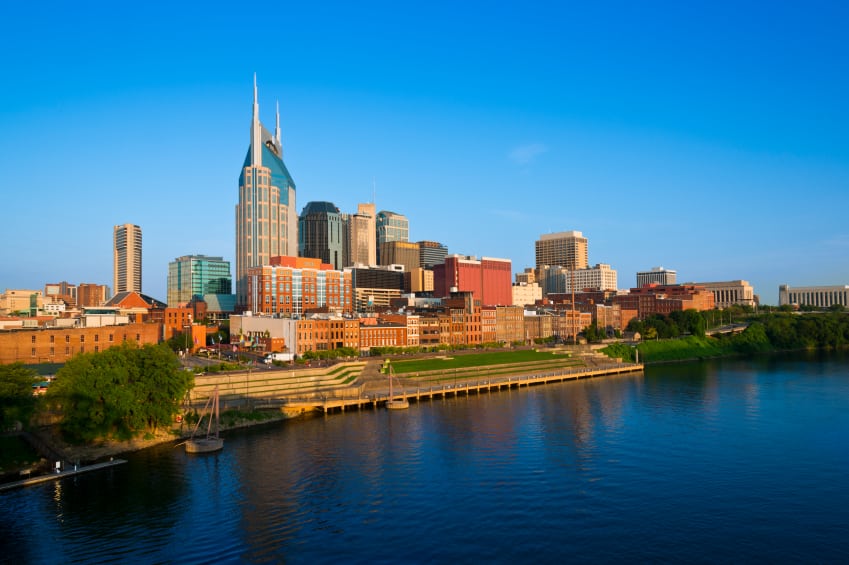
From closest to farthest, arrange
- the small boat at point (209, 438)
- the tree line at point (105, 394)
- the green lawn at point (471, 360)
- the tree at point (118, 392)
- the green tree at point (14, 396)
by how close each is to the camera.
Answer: the green tree at point (14, 396) → the tree line at point (105, 394) → the tree at point (118, 392) → the small boat at point (209, 438) → the green lawn at point (471, 360)

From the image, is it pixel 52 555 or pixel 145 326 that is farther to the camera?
pixel 145 326

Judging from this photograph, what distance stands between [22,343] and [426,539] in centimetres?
7579

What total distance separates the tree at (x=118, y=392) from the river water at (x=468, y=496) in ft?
13.4

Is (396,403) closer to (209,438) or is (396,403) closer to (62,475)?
(209,438)

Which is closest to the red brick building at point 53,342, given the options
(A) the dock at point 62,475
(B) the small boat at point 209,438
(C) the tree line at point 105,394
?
(B) the small boat at point 209,438

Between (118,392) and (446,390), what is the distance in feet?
180

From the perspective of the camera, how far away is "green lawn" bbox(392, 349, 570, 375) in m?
118

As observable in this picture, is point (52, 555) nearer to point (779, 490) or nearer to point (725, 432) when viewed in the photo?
point (779, 490)

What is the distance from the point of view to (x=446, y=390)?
106688 mm

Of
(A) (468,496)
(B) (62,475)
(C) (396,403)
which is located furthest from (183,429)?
→ (A) (468,496)

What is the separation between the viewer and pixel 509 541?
42.6m

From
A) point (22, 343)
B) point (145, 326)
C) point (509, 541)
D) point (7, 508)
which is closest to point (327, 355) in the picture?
point (145, 326)

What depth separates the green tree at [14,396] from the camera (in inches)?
2200

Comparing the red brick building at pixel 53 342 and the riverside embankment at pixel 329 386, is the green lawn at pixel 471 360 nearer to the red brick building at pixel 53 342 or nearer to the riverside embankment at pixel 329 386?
the riverside embankment at pixel 329 386
